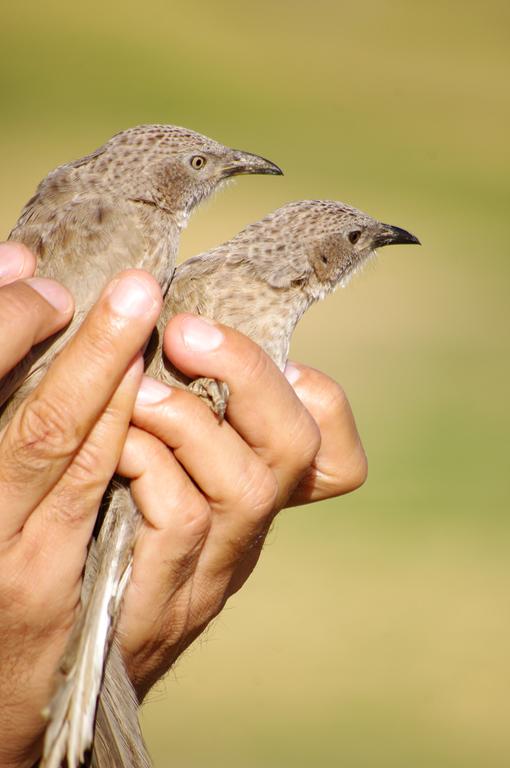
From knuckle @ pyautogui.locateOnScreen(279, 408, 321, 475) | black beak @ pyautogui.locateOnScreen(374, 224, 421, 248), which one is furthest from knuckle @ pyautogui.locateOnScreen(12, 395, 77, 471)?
black beak @ pyautogui.locateOnScreen(374, 224, 421, 248)

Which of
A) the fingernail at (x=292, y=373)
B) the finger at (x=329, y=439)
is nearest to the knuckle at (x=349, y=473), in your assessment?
the finger at (x=329, y=439)

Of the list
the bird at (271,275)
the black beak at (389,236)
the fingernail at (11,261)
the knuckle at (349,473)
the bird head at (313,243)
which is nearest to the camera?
the fingernail at (11,261)

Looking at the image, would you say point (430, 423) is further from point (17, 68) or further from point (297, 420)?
point (297, 420)

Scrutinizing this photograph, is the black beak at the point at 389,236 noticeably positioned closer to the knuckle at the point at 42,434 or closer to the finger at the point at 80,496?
the finger at the point at 80,496

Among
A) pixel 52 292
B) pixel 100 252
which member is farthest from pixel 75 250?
pixel 52 292

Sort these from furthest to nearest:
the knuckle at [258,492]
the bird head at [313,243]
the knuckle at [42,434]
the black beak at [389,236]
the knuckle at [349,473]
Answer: the black beak at [389,236] < the knuckle at [349,473] < the bird head at [313,243] < the knuckle at [258,492] < the knuckle at [42,434]

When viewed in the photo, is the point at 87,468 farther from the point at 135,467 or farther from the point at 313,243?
the point at 313,243
